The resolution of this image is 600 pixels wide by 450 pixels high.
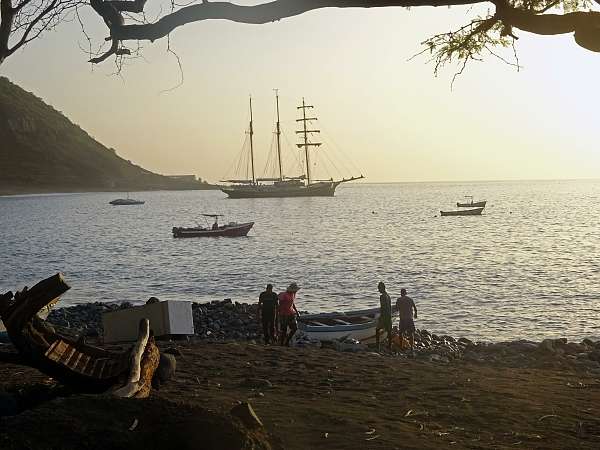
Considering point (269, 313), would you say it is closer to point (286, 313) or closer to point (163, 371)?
point (286, 313)

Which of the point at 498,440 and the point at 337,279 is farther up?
the point at 498,440

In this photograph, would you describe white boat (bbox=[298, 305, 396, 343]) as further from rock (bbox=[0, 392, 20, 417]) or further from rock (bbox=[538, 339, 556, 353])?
rock (bbox=[0, 392, 20, 417])

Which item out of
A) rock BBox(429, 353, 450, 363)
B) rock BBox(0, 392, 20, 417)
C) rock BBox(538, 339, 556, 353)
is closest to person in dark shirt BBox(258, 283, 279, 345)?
rock BBox(429, 353, 450, 363)

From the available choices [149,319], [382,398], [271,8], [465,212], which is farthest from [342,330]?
[465,212]

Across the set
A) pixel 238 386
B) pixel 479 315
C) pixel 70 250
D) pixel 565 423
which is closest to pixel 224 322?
pixel 479 315

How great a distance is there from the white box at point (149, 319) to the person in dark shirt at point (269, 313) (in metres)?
2.60

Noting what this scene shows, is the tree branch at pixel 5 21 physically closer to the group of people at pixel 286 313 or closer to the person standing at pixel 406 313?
the group of people at pixel 286 313

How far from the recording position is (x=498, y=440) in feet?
28.8

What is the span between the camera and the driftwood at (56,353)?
26.5 feet

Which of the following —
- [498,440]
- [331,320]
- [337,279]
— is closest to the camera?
[498,440]

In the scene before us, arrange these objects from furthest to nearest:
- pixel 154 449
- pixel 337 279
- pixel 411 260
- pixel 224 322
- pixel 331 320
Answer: pixel 411 260 < pixel 337 279 < pixel 224 322 < pixel 331 320 < pixel 154 449

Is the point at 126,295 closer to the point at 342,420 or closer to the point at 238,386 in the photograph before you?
the point at 238,386

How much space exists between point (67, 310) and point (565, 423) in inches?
968

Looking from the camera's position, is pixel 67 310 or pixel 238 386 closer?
pixel 238 386
